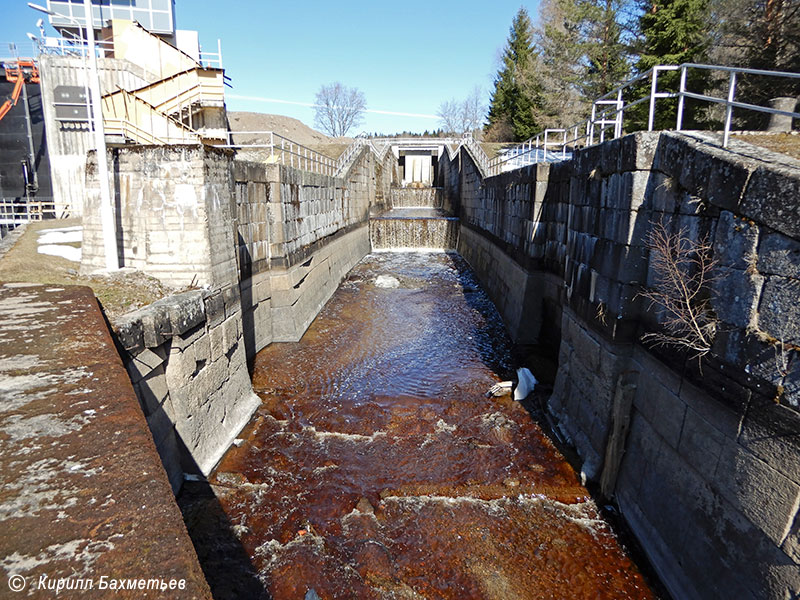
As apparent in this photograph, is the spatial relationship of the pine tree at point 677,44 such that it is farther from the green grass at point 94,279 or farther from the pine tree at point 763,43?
the green grass at point 94,279

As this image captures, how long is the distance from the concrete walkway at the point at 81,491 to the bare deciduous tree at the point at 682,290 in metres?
4.36

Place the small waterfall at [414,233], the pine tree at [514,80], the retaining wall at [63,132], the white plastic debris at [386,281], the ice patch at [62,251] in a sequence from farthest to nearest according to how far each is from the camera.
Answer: the pine tree at [514,80], the small waterfall at [414,233], the retaining wall at [63,132], the white plastic debris at [386,281], the ice patch at [62,251]

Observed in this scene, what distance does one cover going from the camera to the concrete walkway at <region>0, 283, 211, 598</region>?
4.69ft

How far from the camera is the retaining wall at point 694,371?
3359 millimetres

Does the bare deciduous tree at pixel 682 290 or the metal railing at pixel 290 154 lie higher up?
the metal railing at pixel 290 154

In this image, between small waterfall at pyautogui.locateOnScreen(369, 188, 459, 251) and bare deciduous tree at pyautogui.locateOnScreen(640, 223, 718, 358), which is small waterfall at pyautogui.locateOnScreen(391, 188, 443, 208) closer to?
small waterfall at pyautogui.locateOnScreen(369, 188, 459, 251)

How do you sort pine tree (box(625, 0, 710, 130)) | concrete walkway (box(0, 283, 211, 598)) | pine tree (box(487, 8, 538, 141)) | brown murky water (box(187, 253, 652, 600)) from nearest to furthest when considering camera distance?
concrete walkway (box(0, 283, 211, 598)) < brown murky water (box(187, 253, 652, 600)) < pine tree (box(625, 0, 710, 130)) < pine tree (box(487, 8, 538, 141))

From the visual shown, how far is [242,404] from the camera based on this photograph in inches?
301

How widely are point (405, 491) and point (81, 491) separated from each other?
4.89 metres

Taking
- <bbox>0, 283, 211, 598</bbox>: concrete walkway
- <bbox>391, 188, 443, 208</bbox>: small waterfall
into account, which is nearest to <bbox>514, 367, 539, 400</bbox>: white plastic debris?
<bbox>0, 283, 211, 598</bbox>: concrete walkway

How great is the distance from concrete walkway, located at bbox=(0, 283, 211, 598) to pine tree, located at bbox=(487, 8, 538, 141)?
39438 millimetres

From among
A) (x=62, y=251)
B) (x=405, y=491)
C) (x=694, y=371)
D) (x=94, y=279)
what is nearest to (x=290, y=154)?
(x=62, y=251)

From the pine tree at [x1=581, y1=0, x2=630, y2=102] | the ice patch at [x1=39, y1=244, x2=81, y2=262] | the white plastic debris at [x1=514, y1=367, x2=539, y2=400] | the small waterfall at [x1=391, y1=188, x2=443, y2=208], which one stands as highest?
the pine tree at [x1=581, y1=0, x2=630, y2=102]

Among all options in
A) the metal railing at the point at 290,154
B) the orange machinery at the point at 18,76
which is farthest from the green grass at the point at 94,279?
the orange machinery at the point at 18,76
